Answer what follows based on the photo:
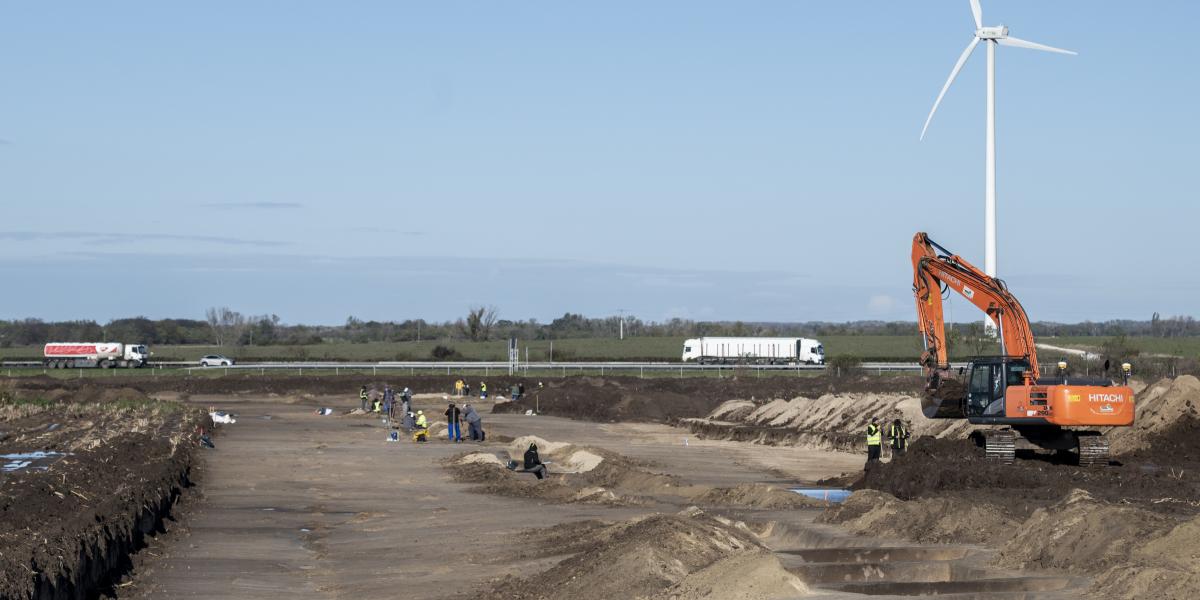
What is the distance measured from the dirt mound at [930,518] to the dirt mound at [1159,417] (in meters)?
13.0

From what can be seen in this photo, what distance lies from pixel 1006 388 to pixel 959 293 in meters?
3.74

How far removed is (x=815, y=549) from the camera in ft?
67.1

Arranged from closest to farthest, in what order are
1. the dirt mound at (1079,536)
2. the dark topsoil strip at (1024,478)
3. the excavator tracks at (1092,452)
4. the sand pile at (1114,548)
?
the sand pile at (1114,548)
the dirt mound at (1079,536)
the dark topsoil strip at (1024,478)
the excavator tracks at (1092,452)

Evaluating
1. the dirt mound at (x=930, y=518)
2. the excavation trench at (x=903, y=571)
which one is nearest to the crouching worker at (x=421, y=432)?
the dirt mound at (x=930, y=518)

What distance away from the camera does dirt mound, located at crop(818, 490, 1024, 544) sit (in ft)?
67.1

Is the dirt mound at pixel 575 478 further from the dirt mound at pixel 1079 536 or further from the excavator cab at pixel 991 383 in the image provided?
the dirt mound at pixel 1079 536

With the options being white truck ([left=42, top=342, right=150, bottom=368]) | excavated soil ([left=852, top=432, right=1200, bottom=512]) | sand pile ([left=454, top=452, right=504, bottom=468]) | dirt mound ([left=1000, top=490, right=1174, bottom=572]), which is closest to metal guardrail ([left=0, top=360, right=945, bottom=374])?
white truck ([left=42, top=342, right=150, bottom=368])

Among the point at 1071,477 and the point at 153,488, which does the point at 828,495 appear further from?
the point at 153,488

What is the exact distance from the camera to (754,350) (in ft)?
369

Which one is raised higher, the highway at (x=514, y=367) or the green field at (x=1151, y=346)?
the green field at (x=1151, y=346)

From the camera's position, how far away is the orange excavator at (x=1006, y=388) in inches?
1141

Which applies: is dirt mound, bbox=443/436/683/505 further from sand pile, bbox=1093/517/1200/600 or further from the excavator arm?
sand pile, bbox=1093/517/1200/600

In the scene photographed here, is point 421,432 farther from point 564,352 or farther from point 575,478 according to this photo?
point 564,352

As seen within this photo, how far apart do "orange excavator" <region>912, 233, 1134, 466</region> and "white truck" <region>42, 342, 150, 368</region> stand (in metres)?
92.2
